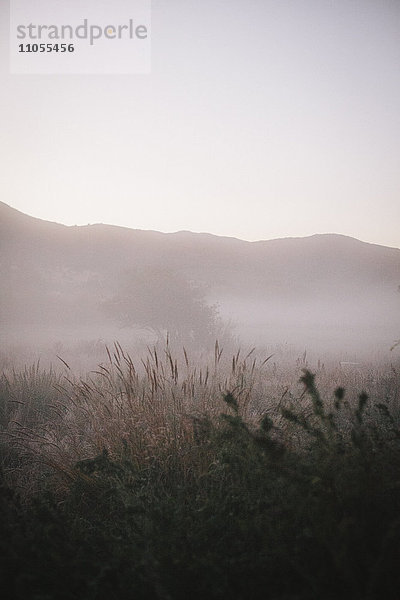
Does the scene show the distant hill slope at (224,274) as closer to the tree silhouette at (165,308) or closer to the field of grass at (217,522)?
the tree silhouette at (165,308)

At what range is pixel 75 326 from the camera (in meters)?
20.0

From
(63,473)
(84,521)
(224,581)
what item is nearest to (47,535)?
(84,521)

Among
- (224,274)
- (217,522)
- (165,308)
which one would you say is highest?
(224,274)

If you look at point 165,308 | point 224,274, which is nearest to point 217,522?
point 165,308

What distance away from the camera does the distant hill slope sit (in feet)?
70.9

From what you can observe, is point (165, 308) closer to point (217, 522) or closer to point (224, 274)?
point (217, 522)

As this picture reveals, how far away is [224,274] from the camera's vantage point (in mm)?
48438

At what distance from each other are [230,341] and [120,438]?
38.1 ft

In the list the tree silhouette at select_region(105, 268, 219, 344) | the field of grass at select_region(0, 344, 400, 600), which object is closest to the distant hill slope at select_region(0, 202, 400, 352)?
the tree silhouette at select_region(105, 268, 219, 344)

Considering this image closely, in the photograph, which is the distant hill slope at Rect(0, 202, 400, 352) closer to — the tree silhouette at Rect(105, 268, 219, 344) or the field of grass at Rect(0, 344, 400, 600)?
the tree silhouette at Rect(105, 268, 219, 344)

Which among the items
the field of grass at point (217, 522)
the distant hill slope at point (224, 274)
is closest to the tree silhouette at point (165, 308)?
the distant hill slope at point (224, 274)

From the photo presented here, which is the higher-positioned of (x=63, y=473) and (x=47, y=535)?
(x=47, y=535)

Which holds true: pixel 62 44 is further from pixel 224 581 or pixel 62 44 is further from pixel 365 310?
pixel 365 310

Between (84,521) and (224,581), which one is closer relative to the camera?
(224,581)
